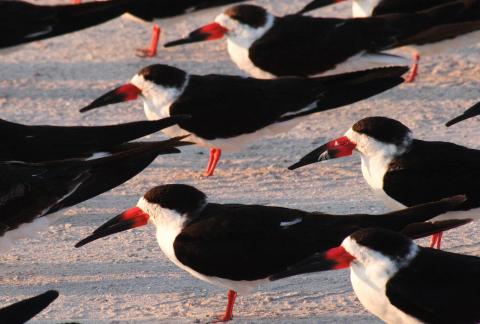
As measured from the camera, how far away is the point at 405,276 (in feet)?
15.7

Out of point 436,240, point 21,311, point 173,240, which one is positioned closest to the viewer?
point 21,311

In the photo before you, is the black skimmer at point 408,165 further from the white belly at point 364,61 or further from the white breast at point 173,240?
the white belly at point 364,61

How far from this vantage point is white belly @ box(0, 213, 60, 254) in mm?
5613

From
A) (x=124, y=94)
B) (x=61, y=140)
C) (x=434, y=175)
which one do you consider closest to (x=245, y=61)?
(x=124, y=94)

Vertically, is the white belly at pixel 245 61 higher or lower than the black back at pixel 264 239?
lower

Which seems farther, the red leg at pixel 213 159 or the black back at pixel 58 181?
the red leg at pixel 213 159

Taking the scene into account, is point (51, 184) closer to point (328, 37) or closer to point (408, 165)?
point (408, 165)

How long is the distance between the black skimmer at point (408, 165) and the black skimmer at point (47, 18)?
2.39 m

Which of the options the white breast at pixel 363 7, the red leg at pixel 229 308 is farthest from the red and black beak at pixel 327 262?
the white breast at pixel 363 7

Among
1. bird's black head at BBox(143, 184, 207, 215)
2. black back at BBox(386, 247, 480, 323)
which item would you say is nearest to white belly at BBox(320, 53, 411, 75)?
bird's black head at BBox(143, 184, 207, 215)

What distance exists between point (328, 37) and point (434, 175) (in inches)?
87.4

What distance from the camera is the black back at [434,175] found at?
5734 millimetres

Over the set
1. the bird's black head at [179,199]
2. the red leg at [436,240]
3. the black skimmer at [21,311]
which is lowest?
the red leg at [436,240]

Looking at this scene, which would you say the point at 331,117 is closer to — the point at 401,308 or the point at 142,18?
the point at 142,18
